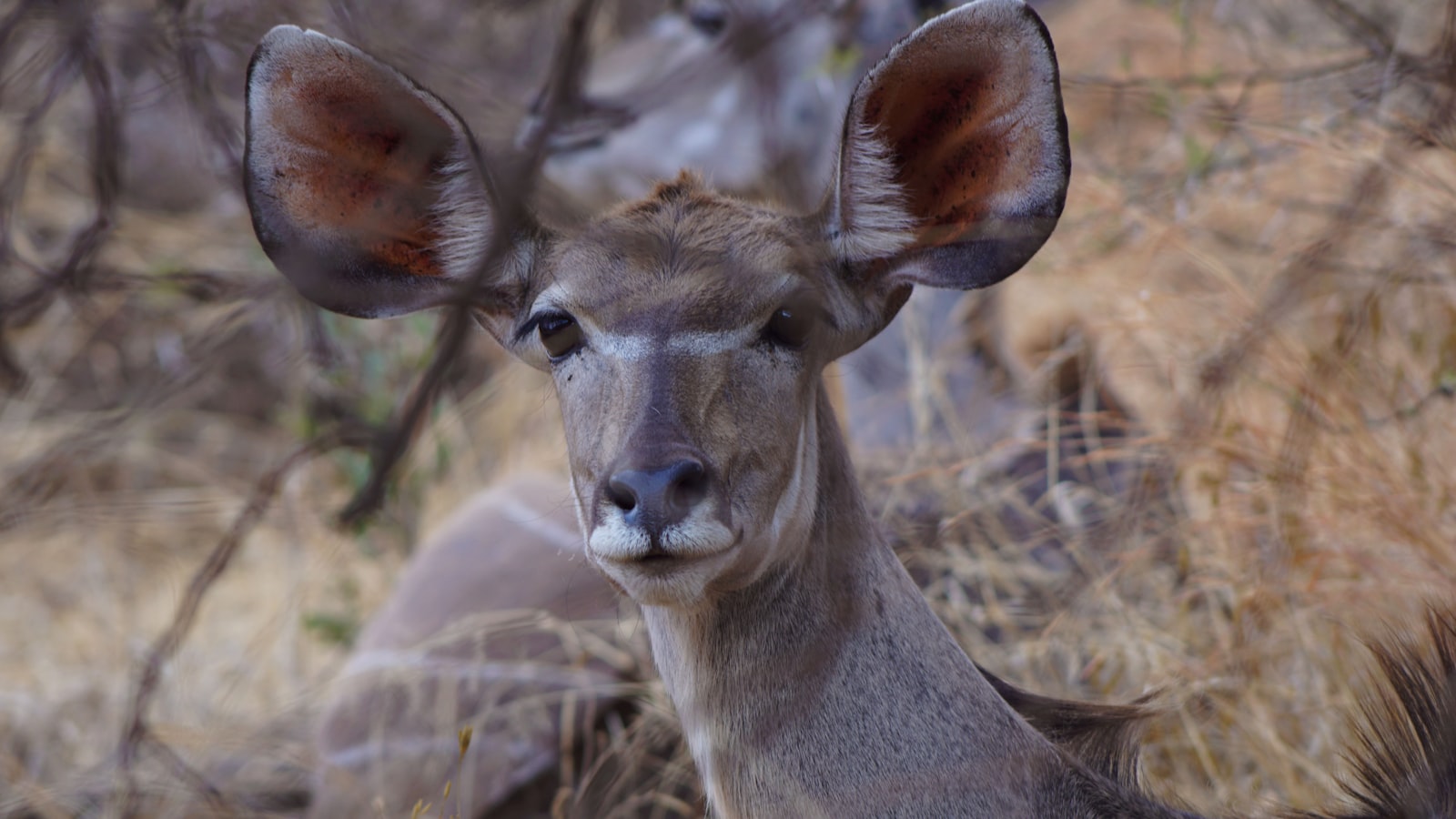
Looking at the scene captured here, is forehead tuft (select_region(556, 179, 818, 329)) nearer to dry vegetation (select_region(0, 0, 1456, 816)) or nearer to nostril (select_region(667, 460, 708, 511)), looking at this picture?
nostril (select_region(667, 460, 708, 511))

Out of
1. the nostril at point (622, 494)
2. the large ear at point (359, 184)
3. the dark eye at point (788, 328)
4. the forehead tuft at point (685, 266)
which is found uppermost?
the large ear at point (359, 184)

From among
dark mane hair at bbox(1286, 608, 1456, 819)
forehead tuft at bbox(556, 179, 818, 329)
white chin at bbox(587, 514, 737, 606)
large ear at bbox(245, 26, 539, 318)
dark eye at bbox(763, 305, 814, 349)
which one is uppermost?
large ear at bbox(245, 26, 539, 318)

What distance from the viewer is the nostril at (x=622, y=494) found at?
215 cm

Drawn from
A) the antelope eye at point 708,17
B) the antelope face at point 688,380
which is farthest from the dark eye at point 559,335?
the antelope eye at point 708,17

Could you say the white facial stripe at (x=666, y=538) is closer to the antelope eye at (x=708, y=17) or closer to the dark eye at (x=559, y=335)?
the dark eye at (x=559, y=335)

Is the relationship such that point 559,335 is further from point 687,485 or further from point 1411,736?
point 1411,736

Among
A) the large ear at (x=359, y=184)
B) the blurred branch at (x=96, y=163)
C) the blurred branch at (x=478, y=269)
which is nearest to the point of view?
the blurred branch at (x=478, y=269)

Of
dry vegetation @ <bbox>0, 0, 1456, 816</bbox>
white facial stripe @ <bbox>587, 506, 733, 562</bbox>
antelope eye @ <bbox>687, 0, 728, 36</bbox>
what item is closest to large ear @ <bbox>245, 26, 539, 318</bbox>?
dry vegetation @ <bbox>0, 0, 1456, 816</bbox>

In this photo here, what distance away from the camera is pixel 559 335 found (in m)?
2.54

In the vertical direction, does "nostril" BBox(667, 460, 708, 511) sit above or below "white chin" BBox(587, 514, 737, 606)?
above

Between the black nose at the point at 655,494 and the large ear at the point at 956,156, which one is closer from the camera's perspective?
the black nose at the point at 655,494

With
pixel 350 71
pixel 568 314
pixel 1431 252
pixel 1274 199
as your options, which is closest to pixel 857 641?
pixel 568 314

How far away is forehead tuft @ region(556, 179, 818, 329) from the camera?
95.6 inches

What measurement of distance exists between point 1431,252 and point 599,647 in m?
2.81
